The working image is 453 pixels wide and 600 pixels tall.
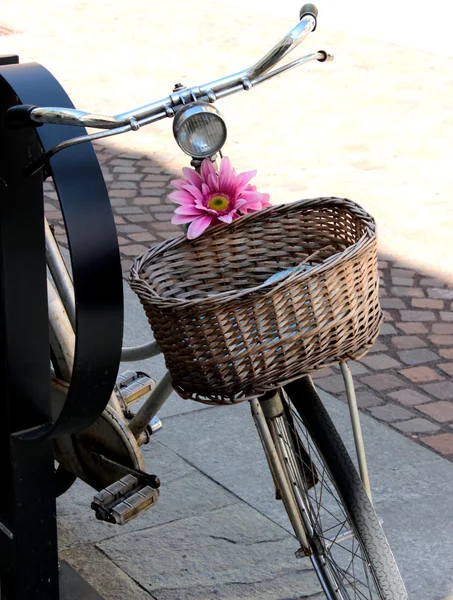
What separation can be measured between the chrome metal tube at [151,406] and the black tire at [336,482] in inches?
14.2

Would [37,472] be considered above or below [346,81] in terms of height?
above

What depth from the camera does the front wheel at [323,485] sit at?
203cm

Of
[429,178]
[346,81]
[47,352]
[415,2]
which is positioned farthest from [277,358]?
[415,2]

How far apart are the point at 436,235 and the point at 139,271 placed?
320 cm

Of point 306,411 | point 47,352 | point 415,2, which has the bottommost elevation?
point 415,2

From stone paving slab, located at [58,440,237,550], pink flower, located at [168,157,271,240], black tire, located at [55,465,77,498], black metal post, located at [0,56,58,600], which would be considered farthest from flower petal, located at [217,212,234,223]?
stone paving slab, located at [58,440,237,550]

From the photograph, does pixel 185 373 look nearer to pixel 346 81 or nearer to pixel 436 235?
pixel 436 235

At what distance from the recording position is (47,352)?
2084mm

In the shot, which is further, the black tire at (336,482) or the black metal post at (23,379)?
the black tire at (336,482)

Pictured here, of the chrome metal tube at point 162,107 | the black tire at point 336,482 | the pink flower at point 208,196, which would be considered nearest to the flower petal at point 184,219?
the pink flower at point 208,196

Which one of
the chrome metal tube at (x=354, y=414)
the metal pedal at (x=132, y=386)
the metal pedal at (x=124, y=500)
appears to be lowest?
the metal pedal at (x=132, y=386)

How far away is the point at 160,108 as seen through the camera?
1.70 metres

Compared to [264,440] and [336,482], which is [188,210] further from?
[336,482]

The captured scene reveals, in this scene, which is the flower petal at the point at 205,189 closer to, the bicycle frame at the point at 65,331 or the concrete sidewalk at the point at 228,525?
the bicycle frame at the point at 65,331
